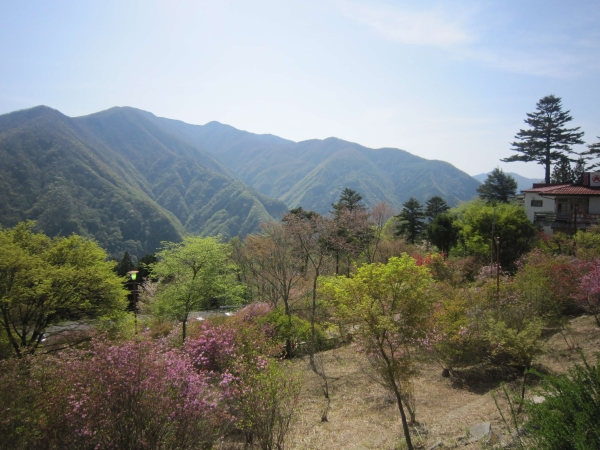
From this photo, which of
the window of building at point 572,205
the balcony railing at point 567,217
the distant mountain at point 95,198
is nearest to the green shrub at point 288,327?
the balcony railing at point 567,217

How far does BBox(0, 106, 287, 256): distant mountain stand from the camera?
306 ft

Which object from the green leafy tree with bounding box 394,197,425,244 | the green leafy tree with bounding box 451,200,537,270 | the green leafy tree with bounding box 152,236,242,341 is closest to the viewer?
Result: the green leafy tree with bounding box 152,236,242,341

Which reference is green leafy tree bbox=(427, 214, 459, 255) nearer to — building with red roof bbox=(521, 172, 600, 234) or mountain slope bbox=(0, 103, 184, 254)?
building with red roof bbox=(521, 172, 600, 234)

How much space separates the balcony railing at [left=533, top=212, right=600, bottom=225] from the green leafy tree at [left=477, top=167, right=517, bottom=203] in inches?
681

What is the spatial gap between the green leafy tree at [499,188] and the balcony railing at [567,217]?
17.3 metres

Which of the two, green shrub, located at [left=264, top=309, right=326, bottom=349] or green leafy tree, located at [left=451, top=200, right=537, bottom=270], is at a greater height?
green leafy tree, located at [left=451, top=200, right=537, bottom=270]

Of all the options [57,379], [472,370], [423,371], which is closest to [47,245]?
[57,379]

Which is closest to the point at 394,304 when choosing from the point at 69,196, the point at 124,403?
the point at 124,403

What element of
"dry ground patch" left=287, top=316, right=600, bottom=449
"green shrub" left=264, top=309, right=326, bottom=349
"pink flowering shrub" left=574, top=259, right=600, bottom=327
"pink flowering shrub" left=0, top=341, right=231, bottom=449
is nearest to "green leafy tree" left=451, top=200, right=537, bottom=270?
"dry ground patch" left=287, top=316, right=600, bottom=449

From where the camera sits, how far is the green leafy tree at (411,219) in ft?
136

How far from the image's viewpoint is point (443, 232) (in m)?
35.3

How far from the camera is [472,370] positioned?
45.1ft

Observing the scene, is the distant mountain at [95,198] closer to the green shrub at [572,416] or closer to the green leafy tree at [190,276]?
the green leafy tree at [190,276]

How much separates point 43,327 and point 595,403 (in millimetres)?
A: 17131
